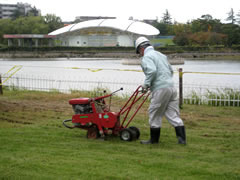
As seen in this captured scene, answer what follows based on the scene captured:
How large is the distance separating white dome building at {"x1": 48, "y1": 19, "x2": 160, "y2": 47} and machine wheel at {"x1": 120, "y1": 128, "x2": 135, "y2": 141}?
99791 mm

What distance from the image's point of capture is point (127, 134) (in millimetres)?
6480

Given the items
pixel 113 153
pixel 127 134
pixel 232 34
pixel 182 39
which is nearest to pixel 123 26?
pixel 182 39

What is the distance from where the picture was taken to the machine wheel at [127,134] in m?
6.44

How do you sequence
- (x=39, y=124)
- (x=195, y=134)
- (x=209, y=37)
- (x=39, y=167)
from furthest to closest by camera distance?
1. (x=209, y=37)
2. (x=39, y=124)
3. (x=195, y=134)
4. (x=39, y=167)

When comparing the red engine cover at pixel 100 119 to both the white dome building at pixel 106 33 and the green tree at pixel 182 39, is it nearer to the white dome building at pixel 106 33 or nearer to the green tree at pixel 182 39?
the green tree at pixel 182 39

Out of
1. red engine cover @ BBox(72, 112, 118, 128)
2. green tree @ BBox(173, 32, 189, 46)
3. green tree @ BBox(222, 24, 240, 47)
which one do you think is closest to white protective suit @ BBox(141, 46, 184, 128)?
red engine cover @ BBox(72, 112, 118, 128)

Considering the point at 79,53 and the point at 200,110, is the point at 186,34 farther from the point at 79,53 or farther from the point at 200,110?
the point at 200,110

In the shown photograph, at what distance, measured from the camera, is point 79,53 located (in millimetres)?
97125

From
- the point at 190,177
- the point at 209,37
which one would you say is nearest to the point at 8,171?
the point at 190,177

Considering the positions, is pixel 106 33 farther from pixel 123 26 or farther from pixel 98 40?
pixel 123 26

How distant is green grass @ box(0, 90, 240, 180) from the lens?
4.38 metres

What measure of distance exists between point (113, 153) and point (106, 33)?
109 meters

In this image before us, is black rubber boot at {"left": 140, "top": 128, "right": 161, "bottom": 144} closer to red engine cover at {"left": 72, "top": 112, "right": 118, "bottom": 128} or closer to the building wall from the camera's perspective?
Result: red engine cover at {"left": 72, "top": 112, "right": 118, "bottom": 128}

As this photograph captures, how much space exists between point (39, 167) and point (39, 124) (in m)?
3.67
